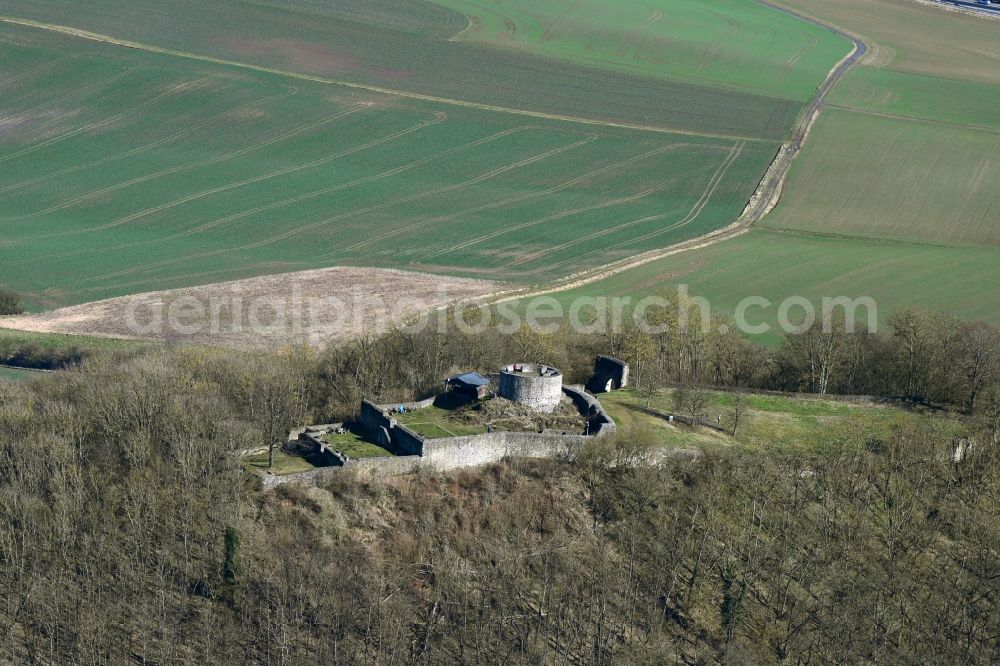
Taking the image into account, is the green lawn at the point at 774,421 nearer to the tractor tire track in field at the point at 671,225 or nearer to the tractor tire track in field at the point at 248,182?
the tractor tire track in field at the point at 671,225

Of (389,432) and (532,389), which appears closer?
(389,432)

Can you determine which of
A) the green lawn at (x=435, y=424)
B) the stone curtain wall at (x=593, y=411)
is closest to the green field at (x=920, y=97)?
the stone curtain wall at (x=593, y=411)

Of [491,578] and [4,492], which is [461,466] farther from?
[4,492]

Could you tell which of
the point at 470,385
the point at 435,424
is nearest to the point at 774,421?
the point at 470,385

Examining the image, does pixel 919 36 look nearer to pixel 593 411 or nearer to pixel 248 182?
pixel 248 182

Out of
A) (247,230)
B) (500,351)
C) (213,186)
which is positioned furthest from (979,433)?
(213,186)

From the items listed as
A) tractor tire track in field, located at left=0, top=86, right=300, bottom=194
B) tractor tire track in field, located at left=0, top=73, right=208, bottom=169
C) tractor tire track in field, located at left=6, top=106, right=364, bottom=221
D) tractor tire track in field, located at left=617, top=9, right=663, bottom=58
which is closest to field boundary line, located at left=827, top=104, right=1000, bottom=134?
tractor tire track in field, located at left=617, top=9, right=663, bottom=58

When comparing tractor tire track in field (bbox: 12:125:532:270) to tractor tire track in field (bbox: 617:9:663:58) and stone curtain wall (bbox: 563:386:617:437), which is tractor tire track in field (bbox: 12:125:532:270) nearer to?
tractor tire track in field (bbox: 617:9:663:58)
